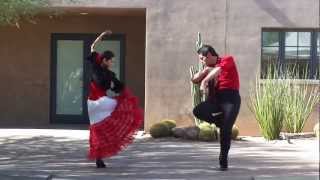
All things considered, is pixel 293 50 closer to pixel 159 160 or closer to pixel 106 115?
pixel 159 160

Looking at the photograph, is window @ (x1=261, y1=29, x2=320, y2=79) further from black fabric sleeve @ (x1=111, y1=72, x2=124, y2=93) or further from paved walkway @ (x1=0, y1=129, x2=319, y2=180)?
black fabric sleeve @ (x1=111, y1=72, x2=124, y2=93)

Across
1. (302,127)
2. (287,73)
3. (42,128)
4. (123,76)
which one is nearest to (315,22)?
(287,73)

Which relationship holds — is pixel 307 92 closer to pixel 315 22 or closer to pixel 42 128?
pixel 315 22

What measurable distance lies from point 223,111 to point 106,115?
167 cm

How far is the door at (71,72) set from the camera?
61.8ft

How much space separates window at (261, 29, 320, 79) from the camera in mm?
16281

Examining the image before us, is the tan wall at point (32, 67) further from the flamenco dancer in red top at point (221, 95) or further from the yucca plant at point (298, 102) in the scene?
the flamenco dancer in red top at point (221, 95)

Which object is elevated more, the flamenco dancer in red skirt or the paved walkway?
the flamenco dancer in red skirt

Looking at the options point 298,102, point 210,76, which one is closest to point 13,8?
point 210,76

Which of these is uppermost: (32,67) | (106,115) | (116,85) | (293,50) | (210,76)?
(293,50)

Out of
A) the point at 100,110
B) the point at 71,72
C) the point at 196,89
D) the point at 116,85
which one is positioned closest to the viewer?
the point at 100,110

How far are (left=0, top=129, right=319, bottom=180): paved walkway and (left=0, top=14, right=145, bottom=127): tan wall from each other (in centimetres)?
343

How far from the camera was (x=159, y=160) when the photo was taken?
1148 cm

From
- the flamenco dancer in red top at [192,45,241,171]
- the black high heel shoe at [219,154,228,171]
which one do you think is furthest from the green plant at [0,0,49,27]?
the black high heel shoe at [219,154,228,171]
